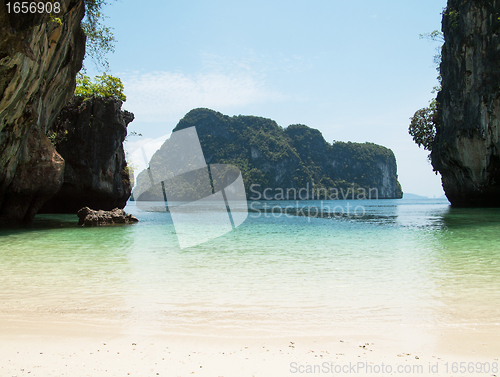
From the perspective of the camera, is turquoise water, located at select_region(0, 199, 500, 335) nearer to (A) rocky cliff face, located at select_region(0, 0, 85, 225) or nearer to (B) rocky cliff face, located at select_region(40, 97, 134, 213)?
(A) rocky cliff face, located at select_region(0, 0, 85, 225)

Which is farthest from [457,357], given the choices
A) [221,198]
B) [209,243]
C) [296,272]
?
[221,198]

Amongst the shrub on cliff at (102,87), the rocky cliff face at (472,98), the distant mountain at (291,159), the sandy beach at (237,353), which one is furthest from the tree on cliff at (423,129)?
the distant mountain at (291,159)

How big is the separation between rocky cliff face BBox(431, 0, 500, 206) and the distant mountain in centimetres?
7372

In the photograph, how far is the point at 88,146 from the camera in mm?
22031

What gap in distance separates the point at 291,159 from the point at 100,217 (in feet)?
334

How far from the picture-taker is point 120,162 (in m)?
25.0

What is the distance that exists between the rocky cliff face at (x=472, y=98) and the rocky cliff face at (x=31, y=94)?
24.1 m

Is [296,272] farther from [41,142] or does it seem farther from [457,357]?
[41,142]

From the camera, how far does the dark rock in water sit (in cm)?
1517

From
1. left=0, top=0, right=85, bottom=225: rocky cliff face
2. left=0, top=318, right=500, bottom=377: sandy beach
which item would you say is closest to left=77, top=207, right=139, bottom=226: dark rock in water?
left=0, top=0, right=85, bottom=225: rocky cliff face

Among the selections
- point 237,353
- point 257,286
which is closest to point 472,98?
point 257,286

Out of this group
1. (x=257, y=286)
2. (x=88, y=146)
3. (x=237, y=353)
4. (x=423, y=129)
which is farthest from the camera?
(x=423, y=129)

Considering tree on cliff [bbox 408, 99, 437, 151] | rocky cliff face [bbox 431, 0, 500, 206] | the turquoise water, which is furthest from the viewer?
tree on cliff [bbox 408, 99, 437, 151]

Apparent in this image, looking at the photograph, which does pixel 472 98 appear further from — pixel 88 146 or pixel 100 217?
pixel 88 146
